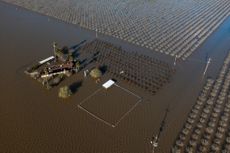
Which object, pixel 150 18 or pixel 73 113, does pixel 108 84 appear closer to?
pixel 73 113

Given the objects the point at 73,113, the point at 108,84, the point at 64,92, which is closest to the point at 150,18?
the point at 108,84

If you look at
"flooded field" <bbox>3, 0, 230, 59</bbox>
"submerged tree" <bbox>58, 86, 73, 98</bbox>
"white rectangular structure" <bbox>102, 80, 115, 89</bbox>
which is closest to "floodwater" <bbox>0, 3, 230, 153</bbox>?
"submerged tree" <bbox>58, 86, 73, 98</bbox>

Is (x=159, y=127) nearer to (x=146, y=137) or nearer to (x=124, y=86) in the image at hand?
(x=146, y=137)

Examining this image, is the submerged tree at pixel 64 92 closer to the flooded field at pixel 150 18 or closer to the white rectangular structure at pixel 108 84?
the white rectangular structure at pixel 108 84

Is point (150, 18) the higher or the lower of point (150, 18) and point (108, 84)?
the higher

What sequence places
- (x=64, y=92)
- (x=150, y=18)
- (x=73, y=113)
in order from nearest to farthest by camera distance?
1. (x=73, y=113)
2. (x=64, y=92)
3. (x=150, y=18)

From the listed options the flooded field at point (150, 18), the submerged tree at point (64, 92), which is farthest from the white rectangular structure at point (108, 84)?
the flooded field at point (150, 18)

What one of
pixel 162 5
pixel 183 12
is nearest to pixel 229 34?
pixel 183 12
